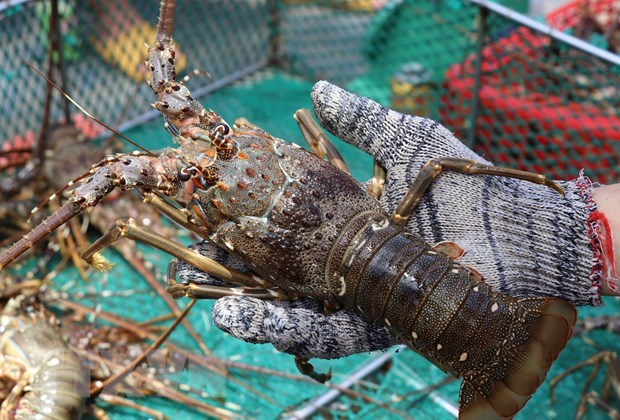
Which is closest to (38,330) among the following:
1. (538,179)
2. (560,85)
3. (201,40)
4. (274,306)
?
(274,306)

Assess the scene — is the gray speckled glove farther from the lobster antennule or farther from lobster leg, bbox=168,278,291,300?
the lobster antennule

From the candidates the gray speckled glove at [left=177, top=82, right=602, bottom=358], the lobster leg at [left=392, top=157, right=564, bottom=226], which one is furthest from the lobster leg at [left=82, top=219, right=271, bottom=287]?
the lobster leg at [left=392, top=157, right=564, bottom=226]

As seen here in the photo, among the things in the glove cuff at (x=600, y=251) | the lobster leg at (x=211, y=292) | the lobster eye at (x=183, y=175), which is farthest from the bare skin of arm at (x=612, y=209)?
the lobster eye at (x=183, y=175)

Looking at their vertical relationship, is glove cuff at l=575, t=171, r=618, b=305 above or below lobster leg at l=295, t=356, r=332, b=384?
above

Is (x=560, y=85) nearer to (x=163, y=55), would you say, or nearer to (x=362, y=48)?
(x=362, y=48)

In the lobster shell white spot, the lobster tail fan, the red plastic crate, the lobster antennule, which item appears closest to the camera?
the lobster tail fan

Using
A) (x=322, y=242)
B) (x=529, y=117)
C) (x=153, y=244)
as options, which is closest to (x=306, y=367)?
(x=322, y=242)

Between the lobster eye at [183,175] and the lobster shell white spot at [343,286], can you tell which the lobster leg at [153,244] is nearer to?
the lobster eye at [183,175]
